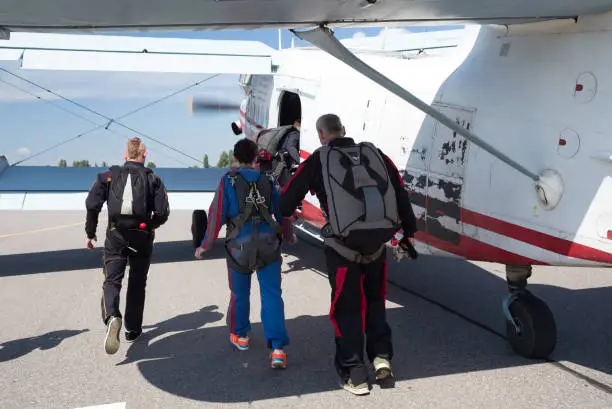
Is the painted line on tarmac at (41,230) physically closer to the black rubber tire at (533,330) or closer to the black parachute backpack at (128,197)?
the black parachute backpack at (128,197)

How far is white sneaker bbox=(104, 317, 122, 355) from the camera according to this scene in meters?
5.18

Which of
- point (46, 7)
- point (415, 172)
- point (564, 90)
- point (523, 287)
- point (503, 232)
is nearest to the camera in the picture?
point (46, 7)

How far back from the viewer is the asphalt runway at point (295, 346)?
459 centimetres

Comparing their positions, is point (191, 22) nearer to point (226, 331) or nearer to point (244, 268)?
point (244, 268)

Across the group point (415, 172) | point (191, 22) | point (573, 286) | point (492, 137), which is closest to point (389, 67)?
point (415, 172)

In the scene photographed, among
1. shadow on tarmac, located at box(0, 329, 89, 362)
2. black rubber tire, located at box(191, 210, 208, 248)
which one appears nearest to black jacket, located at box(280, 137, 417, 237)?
shadow on tarmac, located at box(0, 329, 89, 362)

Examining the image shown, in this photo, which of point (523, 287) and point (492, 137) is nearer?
point (492, 137)

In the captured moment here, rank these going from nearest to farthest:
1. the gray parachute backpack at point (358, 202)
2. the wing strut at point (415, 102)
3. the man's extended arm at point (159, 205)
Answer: the wing strut at point (415, 102) → the gray parachute backpack at point (358, 202) → the man's extended arm at point (159, 205)

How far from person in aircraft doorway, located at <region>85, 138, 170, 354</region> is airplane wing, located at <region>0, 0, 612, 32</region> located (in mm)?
1680

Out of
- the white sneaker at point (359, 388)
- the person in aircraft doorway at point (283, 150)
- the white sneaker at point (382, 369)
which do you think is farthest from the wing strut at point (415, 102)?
the person in aircraft doorway at point (283, 150)

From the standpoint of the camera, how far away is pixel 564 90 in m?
Result: 4.45

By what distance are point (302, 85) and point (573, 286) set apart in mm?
4166

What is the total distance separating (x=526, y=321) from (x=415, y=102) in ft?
6.74

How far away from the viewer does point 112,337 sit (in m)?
5.21
